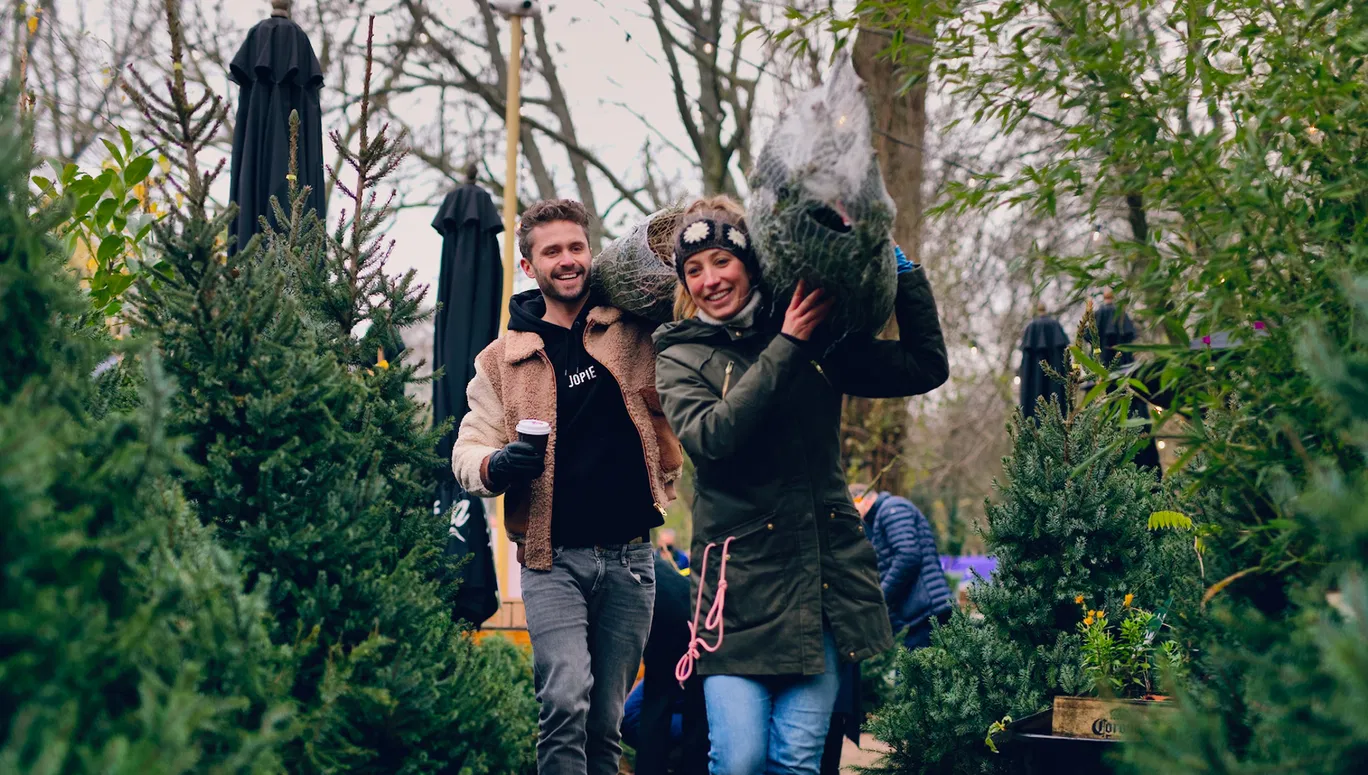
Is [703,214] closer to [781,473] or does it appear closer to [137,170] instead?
[781,473]

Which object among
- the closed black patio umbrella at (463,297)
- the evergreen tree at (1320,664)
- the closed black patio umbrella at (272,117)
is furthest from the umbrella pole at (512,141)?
the evergreen tree at (1320,664)

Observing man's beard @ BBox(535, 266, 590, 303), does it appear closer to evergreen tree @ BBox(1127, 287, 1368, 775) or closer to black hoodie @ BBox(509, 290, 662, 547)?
black hoodie @ BBox(509, 290, 662, 547)

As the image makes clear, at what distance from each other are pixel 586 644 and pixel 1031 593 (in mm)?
1942

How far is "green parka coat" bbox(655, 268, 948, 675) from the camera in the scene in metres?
2.93

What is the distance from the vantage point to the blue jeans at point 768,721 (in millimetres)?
2959

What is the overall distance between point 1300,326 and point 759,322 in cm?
136

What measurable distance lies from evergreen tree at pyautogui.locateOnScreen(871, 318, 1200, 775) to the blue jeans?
1740 mm

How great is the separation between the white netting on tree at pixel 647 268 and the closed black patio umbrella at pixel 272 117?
227 cm

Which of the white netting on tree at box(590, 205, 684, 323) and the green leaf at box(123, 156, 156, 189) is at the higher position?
the green leaf at box(123, 156, 156, 189)

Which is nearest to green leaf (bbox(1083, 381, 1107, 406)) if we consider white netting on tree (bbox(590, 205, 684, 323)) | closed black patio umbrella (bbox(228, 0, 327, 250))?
white netting on tree (bbox(590, 205, 684, 323))

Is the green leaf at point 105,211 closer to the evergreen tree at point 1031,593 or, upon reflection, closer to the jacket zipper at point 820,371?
the jacket zipper at point 820,371

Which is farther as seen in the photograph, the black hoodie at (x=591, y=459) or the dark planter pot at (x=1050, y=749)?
the dark planter pot at (x=1050, y=749)

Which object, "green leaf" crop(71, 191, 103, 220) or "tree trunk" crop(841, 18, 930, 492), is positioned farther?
"tree trunk" crop(841, 18, 930, 492)

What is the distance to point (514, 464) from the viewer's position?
11.1 feet
